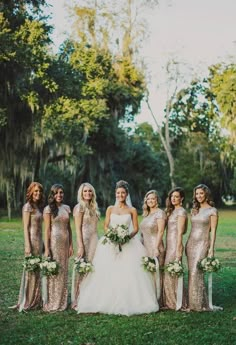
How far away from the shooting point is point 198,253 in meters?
7.98

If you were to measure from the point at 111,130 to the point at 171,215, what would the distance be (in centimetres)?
2995

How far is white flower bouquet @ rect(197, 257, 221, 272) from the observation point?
7688mm

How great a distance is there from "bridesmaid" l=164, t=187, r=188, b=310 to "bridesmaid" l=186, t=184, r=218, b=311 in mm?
168

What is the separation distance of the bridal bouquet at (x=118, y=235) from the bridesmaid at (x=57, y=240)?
63 cm

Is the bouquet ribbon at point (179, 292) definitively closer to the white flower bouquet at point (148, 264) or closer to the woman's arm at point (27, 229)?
the white flower bouquet at point (148, 264)

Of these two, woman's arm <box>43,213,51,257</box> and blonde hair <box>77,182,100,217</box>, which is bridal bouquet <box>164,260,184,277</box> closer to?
blonde hair <box>77,182,100,217</box>

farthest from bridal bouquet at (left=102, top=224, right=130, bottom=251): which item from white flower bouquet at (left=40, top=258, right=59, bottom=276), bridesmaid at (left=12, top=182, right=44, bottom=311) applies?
bridesmaid at (left=12, top=182, right=44, bottom=311)

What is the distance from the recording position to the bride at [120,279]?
300 inches

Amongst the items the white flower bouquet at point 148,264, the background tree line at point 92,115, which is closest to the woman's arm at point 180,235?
the white flower bouquet at point 148,264

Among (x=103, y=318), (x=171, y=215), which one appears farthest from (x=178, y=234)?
(x=103, y=318)

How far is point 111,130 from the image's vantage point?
37812 millimetres

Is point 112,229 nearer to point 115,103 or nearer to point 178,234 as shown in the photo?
point 178,234

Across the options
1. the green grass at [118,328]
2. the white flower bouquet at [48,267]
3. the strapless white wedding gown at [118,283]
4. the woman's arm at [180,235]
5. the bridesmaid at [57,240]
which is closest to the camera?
the green grass at [118,328]

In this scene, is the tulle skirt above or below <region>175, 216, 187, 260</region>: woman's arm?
below
